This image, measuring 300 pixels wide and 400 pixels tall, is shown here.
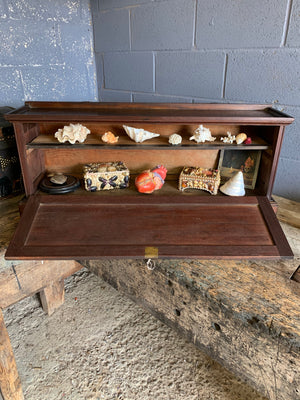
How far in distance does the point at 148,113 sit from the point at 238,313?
85cm

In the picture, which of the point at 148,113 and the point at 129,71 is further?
the point at 129,71

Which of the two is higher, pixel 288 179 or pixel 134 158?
pixel 134 158

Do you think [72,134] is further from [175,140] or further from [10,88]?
[10,88]

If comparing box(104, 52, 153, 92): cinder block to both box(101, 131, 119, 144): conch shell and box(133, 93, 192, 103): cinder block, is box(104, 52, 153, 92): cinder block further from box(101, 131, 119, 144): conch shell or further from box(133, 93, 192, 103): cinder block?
box(101, 131, 119, 144): conch shell

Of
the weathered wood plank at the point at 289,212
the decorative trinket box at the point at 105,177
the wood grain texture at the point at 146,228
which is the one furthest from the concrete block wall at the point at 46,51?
the weathered wood plank at the point at 289,212

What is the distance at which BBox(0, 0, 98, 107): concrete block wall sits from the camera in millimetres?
1860

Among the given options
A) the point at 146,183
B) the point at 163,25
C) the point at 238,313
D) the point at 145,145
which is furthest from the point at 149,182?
the point at 163,25

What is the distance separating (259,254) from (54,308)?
1369 millimetres

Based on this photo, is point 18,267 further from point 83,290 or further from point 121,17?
point 121,17

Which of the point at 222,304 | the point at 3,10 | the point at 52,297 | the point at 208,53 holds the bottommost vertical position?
the point at 52,297

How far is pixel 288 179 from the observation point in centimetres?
170

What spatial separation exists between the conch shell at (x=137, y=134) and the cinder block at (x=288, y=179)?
0.84 metres

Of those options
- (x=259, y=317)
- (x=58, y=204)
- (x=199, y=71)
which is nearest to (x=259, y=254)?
(x=259, y=317)

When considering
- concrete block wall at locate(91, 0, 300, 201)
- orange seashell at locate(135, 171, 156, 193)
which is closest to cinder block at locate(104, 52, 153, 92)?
concrete block wall at locate(91, 0, 300, 201)
